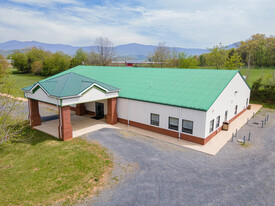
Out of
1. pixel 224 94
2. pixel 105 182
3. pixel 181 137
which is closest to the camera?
pixel 105 182

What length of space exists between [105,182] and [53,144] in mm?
8215

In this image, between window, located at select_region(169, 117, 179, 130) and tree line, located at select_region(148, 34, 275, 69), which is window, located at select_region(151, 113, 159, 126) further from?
tree line, located at select_region(148, 34, 275, 69)

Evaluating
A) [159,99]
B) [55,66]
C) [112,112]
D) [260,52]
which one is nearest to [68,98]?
[112,112]

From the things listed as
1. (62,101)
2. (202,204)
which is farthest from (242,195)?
(62,101)

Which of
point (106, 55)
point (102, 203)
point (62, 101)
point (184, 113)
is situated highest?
point (106, 55)

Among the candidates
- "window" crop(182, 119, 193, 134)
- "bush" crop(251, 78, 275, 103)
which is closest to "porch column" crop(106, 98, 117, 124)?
"window" crop(182, 119, 193, 134)

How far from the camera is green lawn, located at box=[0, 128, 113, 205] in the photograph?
11.1m

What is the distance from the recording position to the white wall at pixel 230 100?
18.5m

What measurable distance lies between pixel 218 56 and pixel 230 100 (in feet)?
109

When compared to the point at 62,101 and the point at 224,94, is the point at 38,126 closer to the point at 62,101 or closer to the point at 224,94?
the point at 62,101

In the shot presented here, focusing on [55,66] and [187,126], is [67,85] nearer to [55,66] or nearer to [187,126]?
[187,126]

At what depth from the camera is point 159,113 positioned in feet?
66.3

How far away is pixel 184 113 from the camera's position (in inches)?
724

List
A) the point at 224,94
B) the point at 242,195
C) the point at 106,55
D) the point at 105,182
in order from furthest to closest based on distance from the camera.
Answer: the point at 106,55
the point at 224,94
the point at 105,182
the point at 242,195
